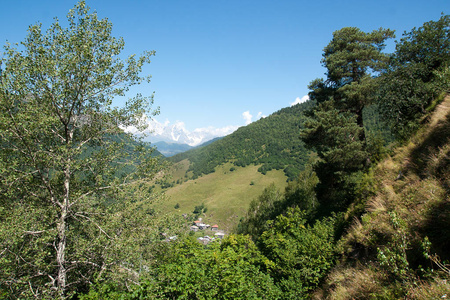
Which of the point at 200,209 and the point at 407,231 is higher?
the point at 407,231

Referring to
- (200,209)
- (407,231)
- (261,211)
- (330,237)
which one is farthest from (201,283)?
(200,209)

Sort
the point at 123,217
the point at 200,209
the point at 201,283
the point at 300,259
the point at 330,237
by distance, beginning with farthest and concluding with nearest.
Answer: the point at 200,209, the point at 330,237, the point at 300,259, the point at 123,217, the point at 201,283

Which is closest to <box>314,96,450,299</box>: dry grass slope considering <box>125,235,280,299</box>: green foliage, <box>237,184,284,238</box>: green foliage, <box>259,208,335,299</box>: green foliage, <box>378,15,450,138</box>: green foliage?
<box>259,208,335,299</box>: green foliage

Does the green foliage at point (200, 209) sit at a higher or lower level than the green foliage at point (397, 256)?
lower

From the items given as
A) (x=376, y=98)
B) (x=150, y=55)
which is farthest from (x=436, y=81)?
(x=150, y=55)

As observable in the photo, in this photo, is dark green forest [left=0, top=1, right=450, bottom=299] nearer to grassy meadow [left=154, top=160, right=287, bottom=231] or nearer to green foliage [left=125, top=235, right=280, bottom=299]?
green foliage [left=125, top=235, right=280, bottom=299]

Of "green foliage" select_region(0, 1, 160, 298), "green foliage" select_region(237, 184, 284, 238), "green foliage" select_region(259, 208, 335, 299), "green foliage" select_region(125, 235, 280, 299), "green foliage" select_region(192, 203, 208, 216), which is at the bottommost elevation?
"green foliage" select_region(192, 203, 208, 216)

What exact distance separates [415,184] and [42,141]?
15.2m

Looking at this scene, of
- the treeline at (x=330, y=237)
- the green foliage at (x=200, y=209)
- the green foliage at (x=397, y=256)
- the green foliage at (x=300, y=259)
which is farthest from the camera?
the green foliage at (x=200, y=209)

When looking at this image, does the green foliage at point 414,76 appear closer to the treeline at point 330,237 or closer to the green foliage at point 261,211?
the treeline at point 330,237

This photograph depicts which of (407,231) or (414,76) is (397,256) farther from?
(414,76)

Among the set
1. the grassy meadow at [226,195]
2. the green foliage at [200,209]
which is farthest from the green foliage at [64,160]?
the green foliage at [200,209]

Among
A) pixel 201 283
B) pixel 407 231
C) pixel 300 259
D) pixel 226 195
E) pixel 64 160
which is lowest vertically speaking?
pixel 226 195

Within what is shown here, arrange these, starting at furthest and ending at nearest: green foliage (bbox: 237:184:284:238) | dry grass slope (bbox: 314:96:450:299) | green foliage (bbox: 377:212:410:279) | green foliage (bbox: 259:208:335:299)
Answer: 1. green foliage (bbox: 237:184:284:238)
2. green foliage (bbox: 259:208:335:299)
3. dry grass slope (bbox: 314:96:450:299)
4. green foliage (bbox: 377:212:410:279)
